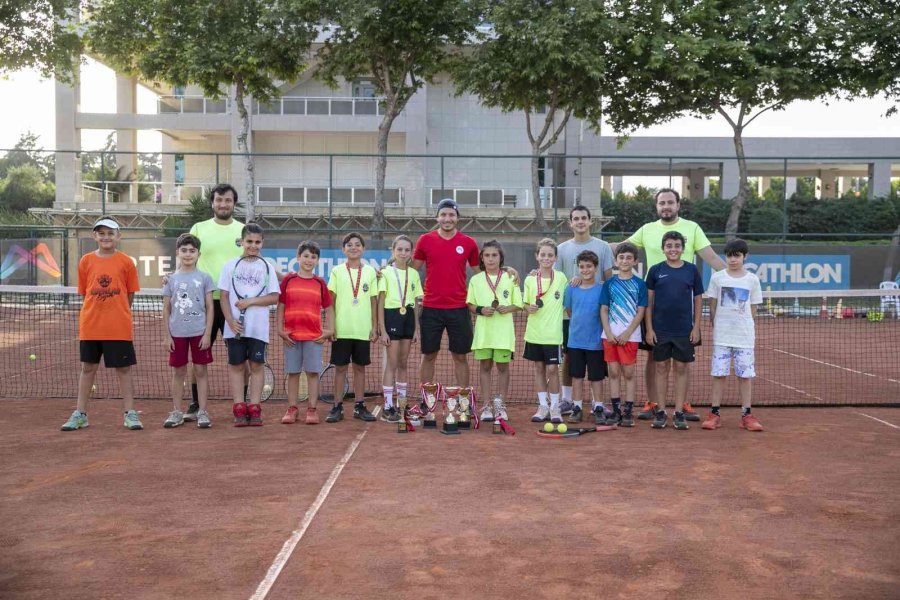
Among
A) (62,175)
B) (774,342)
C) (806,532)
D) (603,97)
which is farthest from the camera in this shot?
(62,175)

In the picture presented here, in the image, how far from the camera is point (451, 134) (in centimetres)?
3181

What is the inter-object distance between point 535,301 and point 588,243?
2.38 feet

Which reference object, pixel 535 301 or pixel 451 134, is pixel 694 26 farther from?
pixel 535 301

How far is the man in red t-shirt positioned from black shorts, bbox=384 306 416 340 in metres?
0.10

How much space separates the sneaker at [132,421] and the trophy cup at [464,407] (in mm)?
2627

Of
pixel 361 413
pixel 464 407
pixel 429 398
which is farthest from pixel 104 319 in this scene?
pixel 464 407

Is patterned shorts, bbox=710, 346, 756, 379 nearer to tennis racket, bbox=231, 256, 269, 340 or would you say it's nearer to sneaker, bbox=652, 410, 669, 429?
sneaker, bbox=652, 410, 669, 429

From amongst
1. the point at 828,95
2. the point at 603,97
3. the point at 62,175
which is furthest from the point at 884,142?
the point at 62,175

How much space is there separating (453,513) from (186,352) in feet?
11.1

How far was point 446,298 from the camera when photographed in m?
7.62

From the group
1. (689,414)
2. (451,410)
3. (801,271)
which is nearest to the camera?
(451,410)

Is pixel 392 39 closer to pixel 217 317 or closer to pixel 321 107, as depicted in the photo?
pixel 321 107

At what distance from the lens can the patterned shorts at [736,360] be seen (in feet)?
24.6

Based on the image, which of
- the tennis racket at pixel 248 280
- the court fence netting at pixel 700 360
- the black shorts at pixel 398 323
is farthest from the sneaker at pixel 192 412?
the black shorts at pixel 398 323
